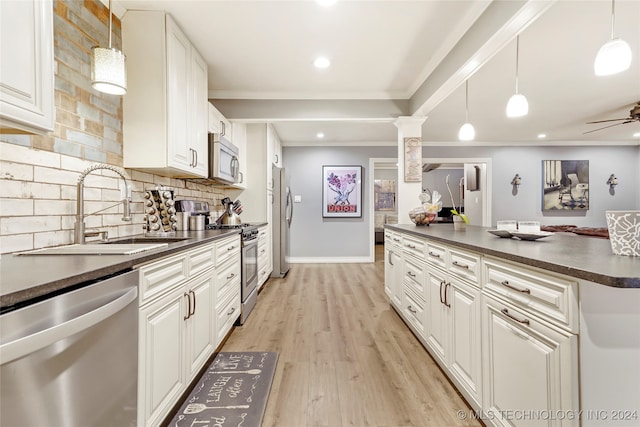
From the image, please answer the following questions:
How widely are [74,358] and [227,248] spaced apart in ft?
4.92

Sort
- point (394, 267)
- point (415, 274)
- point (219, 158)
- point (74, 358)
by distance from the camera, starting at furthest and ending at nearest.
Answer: point (394, 267)
point (219, 158)
point (415, 274)
point (74, 358)

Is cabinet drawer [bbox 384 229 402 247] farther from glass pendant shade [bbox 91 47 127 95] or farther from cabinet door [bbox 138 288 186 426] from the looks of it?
glass pendant shade [bbox 91 47 127 95]

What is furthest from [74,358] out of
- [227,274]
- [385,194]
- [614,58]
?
[385,194]

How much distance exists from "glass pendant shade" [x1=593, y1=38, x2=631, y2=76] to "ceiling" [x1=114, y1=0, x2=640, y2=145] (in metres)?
0.40

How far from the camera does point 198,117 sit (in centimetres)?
254

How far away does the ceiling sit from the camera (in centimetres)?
204

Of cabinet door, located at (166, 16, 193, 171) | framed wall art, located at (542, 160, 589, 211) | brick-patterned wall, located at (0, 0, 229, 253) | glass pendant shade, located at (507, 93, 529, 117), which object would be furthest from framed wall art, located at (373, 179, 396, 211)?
brick-patterned wall, located at (0, 0, 229, 253)

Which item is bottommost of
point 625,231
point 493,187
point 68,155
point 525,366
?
point 525,366

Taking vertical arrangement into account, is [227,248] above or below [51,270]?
below

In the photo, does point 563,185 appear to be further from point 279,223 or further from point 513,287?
point 513,287

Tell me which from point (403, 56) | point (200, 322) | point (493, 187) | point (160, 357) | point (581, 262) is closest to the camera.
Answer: point (581, 262)

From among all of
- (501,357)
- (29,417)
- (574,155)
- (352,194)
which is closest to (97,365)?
(29,417)

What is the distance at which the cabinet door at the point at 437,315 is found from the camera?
1.76m

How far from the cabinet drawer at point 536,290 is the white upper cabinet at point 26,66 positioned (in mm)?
1828
